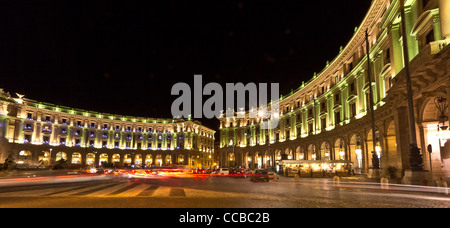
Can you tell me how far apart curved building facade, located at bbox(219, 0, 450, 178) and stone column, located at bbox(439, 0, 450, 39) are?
0.05 metres

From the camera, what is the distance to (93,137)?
332ft

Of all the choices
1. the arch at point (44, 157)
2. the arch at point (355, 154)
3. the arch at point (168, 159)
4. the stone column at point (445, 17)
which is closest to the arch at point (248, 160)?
the arch at point (168, 159)

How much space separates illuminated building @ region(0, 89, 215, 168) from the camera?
263 feet

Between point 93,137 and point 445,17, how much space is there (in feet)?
335

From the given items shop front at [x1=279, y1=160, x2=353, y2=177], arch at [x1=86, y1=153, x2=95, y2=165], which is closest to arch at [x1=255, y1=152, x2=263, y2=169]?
shop front at [x1=279, y1=160, x2=353, y2=177]

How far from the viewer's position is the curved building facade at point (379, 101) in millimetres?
19297

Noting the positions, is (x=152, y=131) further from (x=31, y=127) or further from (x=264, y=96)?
(x=264, y=96)

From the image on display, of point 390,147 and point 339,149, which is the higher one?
point 339,149

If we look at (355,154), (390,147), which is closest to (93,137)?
(355,154)

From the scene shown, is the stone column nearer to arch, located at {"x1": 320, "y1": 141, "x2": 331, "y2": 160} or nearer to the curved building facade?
the curved building facade

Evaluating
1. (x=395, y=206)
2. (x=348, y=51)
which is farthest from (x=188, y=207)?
(x=348, y=51)

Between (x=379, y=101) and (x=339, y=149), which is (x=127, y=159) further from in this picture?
(x=379, y=101)

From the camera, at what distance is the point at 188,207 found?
10719 mm

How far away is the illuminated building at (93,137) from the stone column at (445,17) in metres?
75.7
